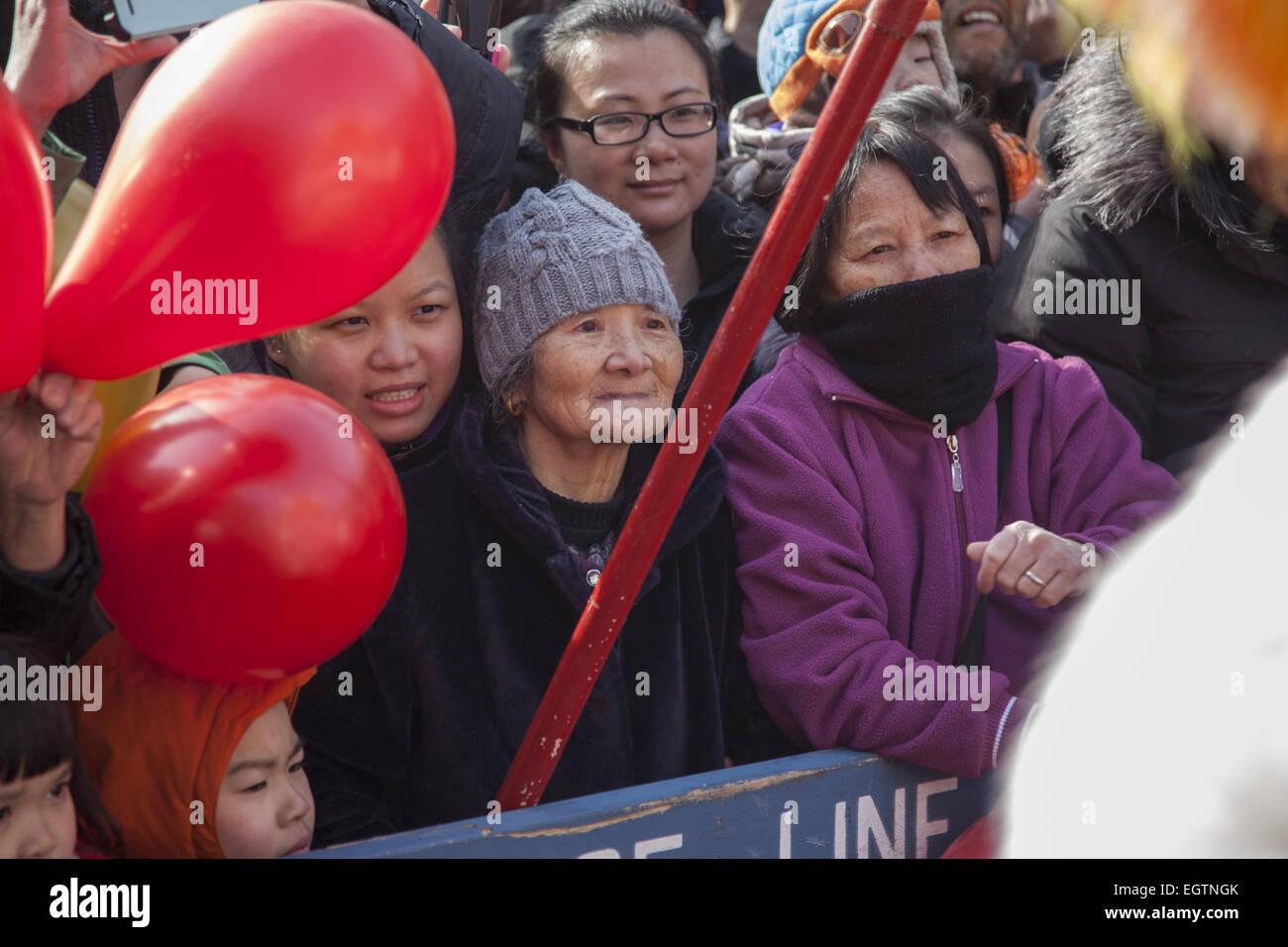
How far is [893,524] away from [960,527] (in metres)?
0.12

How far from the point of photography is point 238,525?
4.49ft

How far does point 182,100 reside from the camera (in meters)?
1.29

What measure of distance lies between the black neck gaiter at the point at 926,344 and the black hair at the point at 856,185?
101 millimetres

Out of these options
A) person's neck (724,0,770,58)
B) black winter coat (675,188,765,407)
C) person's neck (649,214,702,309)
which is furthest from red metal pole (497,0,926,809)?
person's neck (724,0,770,58)

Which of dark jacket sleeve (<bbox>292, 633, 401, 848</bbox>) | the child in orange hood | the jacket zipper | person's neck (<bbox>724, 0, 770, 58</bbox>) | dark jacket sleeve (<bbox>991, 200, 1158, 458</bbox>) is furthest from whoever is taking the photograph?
person's neck (<bbox>724, 0, 770, 58</bbox>)

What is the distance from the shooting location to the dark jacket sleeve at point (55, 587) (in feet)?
4.51

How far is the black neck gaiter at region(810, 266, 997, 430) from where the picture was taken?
2092 millimetres

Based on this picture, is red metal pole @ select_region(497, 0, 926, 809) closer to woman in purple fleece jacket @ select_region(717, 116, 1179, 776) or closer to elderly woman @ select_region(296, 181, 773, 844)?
elderly woman @ select_region(296, 181, 773, 844)

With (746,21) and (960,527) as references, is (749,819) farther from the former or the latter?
(746,21)

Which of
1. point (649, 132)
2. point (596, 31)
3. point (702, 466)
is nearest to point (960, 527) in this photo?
point (702, 466)

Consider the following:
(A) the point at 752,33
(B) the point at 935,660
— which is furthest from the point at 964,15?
(B) the point at 935,660

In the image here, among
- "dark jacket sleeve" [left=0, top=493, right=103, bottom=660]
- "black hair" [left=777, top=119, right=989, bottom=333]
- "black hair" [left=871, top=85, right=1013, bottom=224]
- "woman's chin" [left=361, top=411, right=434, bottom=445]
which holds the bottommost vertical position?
"dark jacket sleeve" [left=0, top=493, right=103, bottom=660]

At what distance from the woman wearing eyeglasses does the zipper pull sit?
0.64 m
